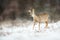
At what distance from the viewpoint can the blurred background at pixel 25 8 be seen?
1.78m

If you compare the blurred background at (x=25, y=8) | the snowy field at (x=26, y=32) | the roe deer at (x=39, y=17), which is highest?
the blurred background at (x=25, y=8)

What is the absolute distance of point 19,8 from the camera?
1.80 m

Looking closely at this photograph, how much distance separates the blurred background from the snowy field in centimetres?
6

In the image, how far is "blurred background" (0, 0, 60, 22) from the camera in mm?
1779

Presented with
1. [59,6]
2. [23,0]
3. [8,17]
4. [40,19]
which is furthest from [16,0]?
[59,6]

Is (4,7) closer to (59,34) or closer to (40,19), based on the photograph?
(40,19)

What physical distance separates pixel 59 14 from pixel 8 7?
50cm

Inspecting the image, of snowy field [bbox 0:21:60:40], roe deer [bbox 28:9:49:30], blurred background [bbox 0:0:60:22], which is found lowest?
snowy field [bbox 0:21:60:40]

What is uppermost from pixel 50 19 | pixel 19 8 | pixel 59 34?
pixel 19 8

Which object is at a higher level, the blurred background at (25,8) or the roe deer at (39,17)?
the blurred background at (25,8)

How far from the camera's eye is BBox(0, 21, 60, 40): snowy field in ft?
5.58

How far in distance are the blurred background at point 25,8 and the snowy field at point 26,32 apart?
62mm

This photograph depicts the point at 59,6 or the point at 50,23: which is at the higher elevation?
the point at 59,6

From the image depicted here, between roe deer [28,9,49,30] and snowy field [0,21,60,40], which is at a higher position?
roe deer [28,9,49,30]
